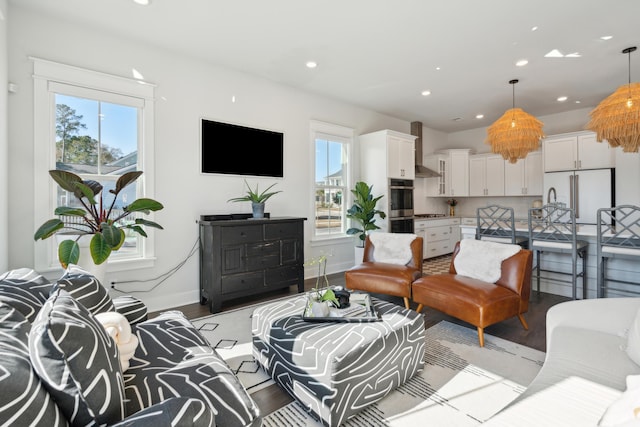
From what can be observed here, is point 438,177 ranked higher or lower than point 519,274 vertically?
higher

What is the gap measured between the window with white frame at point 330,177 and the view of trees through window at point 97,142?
247cm

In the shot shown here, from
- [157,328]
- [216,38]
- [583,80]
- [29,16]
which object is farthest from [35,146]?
[583,80]

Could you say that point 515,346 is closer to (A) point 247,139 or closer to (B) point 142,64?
(A) point 247,139

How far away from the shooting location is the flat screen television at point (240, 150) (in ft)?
12.4

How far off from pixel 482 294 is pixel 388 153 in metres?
3.22

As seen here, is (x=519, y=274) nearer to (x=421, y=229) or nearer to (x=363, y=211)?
(x=363, y=211)

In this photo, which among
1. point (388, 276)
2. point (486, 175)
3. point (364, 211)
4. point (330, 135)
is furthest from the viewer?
point (486, 175)

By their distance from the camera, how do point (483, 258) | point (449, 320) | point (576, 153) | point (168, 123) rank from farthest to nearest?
point (576, 153), point (168, 123), point (449, 320), point (483, 258)

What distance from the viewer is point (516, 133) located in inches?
151

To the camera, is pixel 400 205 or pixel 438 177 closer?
pixel 400 205

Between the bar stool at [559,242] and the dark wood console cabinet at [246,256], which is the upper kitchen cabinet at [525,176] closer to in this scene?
the bar stool at [559,242]

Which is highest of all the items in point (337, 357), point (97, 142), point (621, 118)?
point (621, 118)

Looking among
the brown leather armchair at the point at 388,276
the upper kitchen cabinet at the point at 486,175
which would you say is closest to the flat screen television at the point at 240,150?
the brown leather armchair at the point at 388,276

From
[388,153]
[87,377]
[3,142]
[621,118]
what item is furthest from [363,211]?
[87,377]
